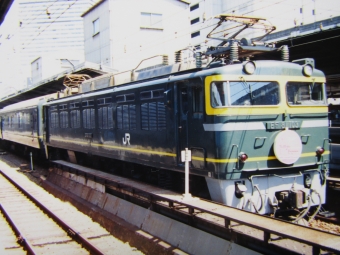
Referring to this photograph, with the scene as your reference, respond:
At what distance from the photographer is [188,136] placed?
303 inches

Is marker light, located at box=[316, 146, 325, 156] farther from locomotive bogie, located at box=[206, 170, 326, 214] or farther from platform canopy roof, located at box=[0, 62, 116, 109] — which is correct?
platform canopy roof, located at box=[0, 62, 116, 109]

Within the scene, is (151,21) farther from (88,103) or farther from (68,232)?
(68,232)

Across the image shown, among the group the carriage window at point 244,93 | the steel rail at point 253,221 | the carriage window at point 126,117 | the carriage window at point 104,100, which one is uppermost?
the carriage window at point 104,100

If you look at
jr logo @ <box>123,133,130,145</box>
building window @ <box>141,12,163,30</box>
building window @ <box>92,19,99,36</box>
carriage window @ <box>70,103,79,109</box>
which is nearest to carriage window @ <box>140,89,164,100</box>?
jr logo @ <box>123,133,130,145</box>

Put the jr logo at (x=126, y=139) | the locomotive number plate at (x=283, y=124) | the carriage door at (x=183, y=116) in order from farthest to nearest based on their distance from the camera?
the jr logo at (x=126, y=139) < the carriage door at (x=183, y=116) < the locomotive number plate at (x=283, y=124)

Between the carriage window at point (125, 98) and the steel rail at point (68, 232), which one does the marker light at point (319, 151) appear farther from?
the steel rail at point (68, 232)

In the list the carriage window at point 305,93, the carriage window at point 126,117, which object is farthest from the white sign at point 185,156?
the carriage window at point 126,117

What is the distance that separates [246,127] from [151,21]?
23.3 m

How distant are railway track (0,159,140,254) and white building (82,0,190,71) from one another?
650 inches

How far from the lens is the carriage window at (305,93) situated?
765 cm

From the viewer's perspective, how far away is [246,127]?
717cm

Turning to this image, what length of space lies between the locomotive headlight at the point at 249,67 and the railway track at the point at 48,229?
3968 mm

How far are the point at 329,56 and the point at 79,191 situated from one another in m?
8.80

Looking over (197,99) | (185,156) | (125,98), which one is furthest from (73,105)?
(185,156)
